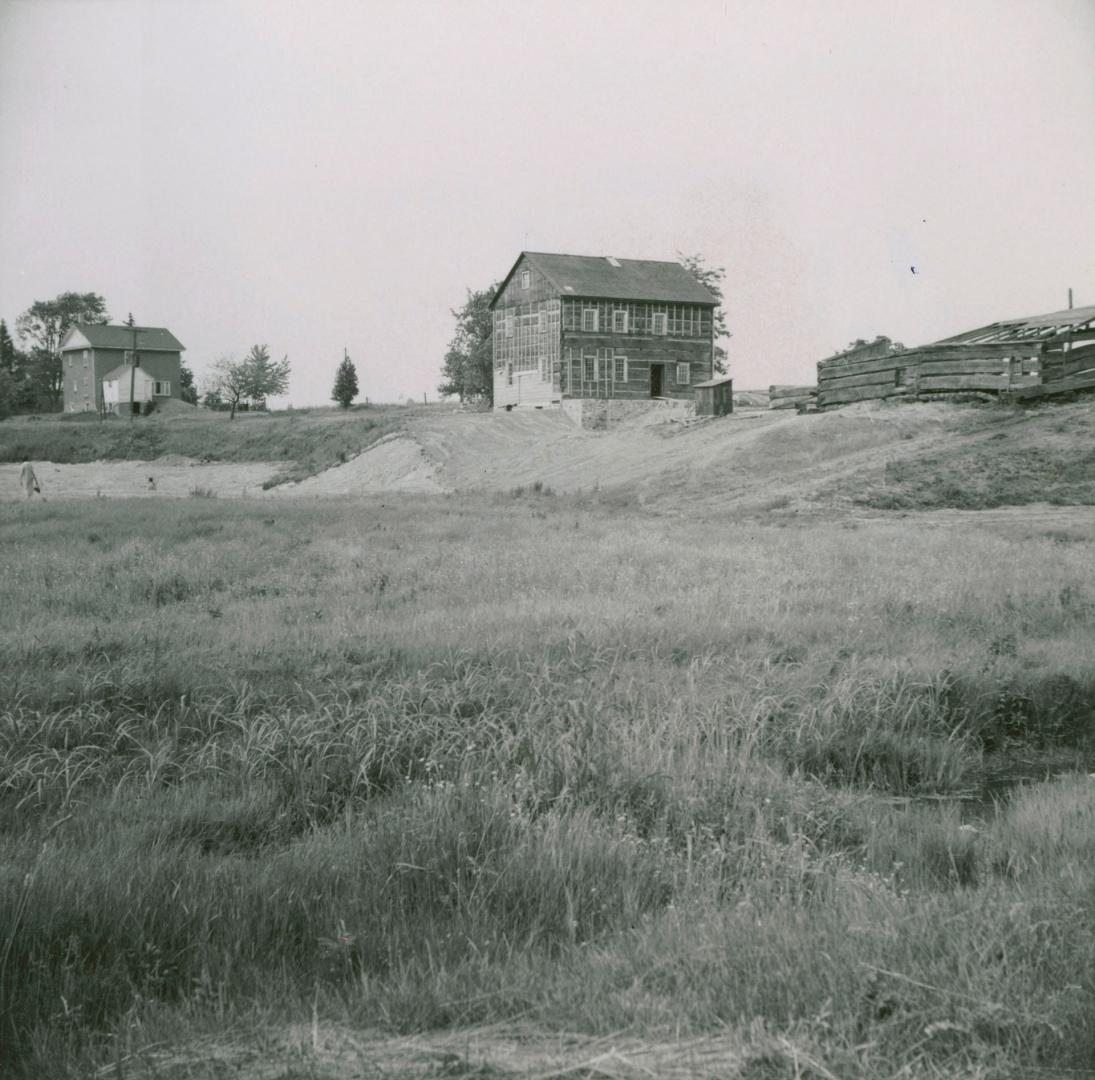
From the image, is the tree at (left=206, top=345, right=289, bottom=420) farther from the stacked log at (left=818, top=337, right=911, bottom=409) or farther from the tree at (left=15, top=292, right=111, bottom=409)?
the stacked log at (left=818, top=337, right=911, bottom=409)

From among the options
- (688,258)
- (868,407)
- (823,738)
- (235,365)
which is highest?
(688,258)

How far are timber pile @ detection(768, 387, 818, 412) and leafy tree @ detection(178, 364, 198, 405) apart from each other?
66.1m

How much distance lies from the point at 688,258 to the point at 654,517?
54817 millimetres

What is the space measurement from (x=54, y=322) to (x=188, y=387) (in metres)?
13.1

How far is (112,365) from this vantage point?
83688 mm

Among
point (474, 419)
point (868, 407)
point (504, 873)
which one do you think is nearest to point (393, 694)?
point (504, 873)

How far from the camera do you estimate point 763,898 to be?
5.16m

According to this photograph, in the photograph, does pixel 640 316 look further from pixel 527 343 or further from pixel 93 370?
pixel 93 370

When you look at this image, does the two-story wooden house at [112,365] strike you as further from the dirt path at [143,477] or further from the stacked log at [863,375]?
the stacked log at [863,375]

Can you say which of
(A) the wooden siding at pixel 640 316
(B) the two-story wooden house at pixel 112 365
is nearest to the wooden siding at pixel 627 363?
(A) the wooden siding at pixel 640 316

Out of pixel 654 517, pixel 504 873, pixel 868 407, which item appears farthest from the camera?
pixel 868 407

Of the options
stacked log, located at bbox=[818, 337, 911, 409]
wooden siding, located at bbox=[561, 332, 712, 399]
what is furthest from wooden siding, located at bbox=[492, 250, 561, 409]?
stacked log, located at bbox=[818, 337, 911, 409]

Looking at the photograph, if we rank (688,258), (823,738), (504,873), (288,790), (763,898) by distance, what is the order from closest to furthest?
(763,898)
(504,873)
(288,790)
(823,738)
(688,258)

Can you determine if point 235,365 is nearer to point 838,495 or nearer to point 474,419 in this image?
point 474,419
